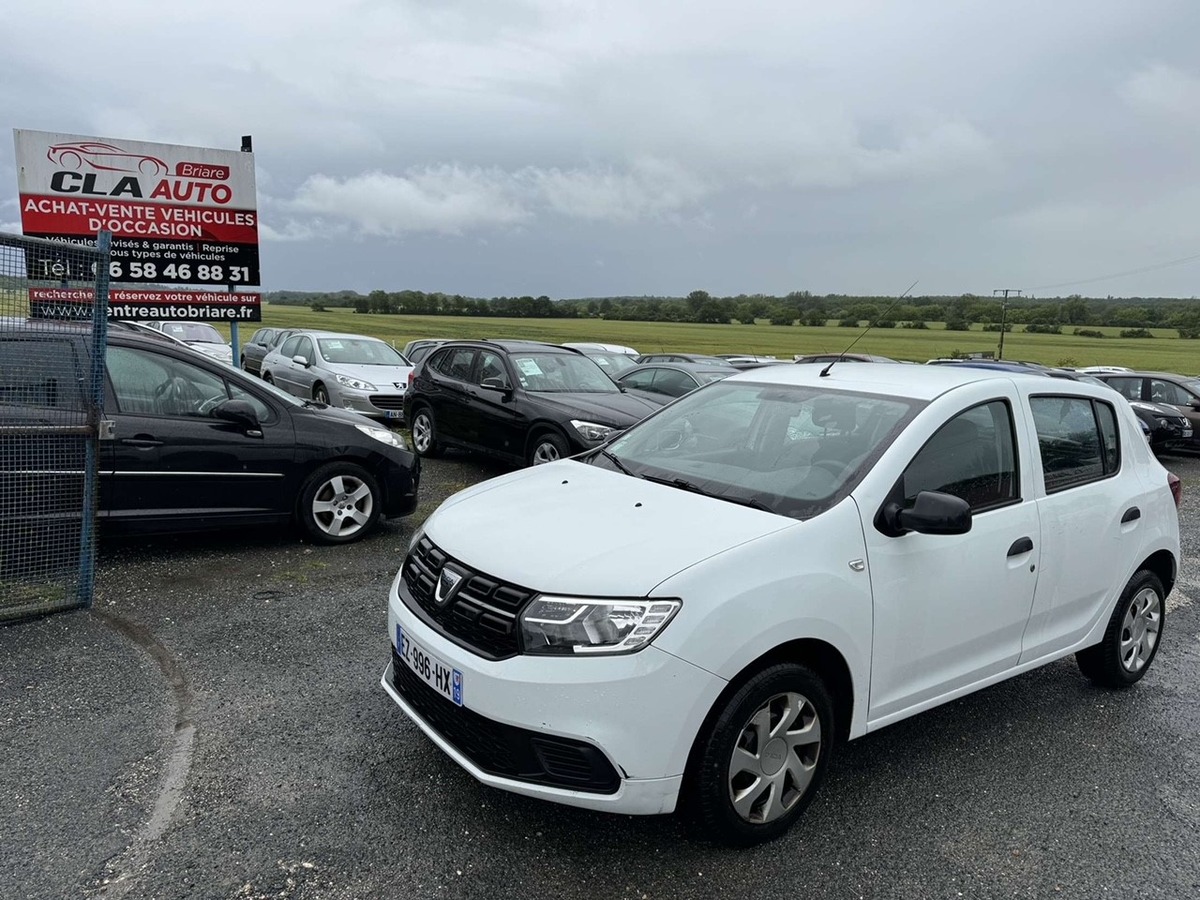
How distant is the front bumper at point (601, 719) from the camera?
251 centimetres

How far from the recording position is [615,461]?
398 centimetres

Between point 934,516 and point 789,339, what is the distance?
71.7 metres

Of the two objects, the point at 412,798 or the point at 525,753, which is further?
the point at 412,798

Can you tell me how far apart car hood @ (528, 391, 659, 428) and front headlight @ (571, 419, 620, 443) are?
0.05 meters

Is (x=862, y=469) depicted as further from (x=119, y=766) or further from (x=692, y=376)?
(x=692, y=376)

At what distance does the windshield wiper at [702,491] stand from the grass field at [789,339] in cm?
4328

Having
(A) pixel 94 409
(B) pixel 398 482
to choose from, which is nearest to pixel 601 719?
(A) pixel 94 409

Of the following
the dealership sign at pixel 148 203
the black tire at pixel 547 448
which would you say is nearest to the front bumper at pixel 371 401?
the dealership sign at pixel 148 203

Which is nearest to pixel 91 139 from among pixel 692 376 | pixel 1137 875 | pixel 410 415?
pixel 410 415

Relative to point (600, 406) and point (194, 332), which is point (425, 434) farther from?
point (194, 332)

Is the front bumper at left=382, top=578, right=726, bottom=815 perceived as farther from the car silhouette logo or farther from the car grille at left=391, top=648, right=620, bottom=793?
the car silhouette logo

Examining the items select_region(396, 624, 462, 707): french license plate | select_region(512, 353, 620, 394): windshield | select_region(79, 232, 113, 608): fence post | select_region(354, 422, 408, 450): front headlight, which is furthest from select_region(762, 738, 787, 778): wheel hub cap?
select_region(512, 353, 620, 394): windshield

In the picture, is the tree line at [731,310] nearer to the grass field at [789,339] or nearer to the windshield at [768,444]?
the grass field at [789,339]

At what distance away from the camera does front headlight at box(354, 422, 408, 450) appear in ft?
21.8
